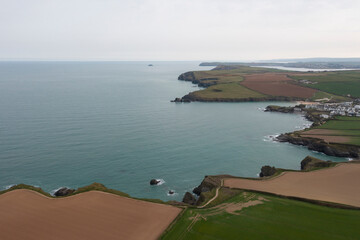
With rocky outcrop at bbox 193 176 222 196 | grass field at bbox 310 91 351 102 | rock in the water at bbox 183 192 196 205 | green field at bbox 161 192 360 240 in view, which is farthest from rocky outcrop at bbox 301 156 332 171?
grass field at bbox 310 91 351 102

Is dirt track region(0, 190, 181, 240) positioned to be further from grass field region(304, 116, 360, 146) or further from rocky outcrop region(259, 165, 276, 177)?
grass field region(304, 116, 360, 146)

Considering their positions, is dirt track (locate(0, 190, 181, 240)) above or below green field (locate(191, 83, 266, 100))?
below

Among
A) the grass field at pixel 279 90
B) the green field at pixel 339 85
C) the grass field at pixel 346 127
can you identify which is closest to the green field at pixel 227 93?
the grass field at pixel 279 90

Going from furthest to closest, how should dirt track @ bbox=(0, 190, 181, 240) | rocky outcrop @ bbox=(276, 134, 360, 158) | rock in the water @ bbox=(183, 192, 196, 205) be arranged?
rocky outcrop @ bbox=(276, 134, 360, 158)
rock in the water @ bbox=(183, 192, 196, 205)
dirt track @ bbox=(0, 190, 181, 240)

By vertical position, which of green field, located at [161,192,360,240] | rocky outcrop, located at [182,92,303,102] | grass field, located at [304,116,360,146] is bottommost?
green field, located at [161,192,360,240]

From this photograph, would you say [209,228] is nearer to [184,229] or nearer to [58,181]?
[184,229]

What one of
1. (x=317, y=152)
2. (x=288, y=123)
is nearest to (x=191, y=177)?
(x=317, y=152)
